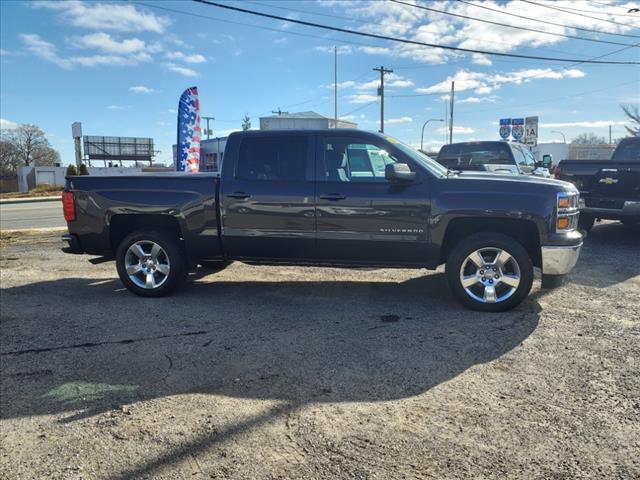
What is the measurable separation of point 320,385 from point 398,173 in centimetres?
246

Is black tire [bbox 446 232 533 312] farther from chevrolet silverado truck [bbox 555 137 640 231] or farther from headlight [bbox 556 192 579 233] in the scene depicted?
chevrolet silverado truck [bbox 555 137 640 231]

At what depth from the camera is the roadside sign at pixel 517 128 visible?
32275 mm

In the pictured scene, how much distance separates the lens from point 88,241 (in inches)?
239

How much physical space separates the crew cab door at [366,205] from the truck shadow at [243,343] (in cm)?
63

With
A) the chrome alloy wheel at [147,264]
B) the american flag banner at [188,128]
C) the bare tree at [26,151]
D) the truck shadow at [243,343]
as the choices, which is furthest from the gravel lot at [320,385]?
the bare tree at [26,151]

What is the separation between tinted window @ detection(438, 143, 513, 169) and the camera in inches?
494

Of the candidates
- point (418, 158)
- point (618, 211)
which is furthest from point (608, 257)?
point (418, 158)

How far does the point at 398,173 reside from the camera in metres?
5.10

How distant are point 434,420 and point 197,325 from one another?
272cm

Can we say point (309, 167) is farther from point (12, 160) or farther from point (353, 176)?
point (12, 160)

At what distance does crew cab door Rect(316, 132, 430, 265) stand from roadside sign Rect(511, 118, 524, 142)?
97.7 ft

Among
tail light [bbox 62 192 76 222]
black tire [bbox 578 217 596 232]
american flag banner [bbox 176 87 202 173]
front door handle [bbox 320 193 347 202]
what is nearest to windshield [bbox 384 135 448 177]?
front door handle [bbox 320 193 347 202]

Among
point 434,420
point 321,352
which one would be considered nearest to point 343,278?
point 321,352

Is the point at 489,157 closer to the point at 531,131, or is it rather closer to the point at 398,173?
the point at 398,173
